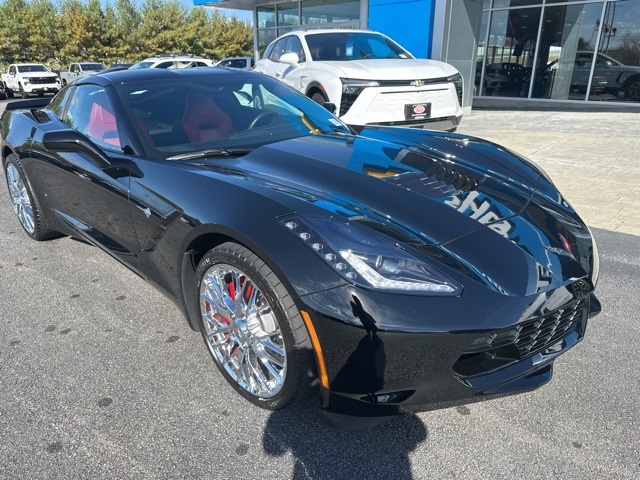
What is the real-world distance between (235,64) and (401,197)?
1816 centimetres

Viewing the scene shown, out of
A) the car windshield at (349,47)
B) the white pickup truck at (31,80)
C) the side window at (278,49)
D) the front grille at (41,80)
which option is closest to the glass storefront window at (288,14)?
the side window at (278,49)

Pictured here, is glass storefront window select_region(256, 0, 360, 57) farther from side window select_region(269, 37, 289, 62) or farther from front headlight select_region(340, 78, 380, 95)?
front headlight select_region(340, 78, 380, 95)

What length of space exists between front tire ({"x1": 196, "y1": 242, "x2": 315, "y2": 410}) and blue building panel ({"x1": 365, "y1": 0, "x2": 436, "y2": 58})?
1072 centimetres

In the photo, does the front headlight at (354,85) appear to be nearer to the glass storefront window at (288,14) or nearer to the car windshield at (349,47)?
the car windshield at (349,47)

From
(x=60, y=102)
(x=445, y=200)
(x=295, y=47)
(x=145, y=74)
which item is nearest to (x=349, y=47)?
(x=295, y=47)

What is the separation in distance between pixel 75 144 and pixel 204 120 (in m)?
0.75

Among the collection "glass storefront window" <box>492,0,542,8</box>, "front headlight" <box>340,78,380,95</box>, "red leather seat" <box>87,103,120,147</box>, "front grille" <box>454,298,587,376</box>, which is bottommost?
"front grille" <box>454,298,587,376</box>

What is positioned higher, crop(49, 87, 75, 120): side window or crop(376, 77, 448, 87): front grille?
crop(49, 87, 75, 120): side window

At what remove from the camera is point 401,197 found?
88.0 inches

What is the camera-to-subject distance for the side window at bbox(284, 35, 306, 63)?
7953 mm

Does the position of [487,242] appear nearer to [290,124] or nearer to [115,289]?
[290,124]

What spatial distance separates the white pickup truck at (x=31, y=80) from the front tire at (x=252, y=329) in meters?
24.5

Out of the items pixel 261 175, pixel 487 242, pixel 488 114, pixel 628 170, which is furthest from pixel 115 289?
pixel 488 114

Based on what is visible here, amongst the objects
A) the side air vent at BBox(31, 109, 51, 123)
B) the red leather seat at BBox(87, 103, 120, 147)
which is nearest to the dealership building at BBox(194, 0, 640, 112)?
the side air vent at BBox(31, 109, 51, 123)
